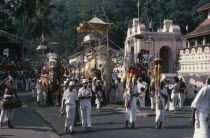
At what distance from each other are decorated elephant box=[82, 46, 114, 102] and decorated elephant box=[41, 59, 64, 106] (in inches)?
85.1

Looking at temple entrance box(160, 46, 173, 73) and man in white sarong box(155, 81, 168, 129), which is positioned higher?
temple entrance box(160, 46, 173, 73)

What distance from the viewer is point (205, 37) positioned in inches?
1024

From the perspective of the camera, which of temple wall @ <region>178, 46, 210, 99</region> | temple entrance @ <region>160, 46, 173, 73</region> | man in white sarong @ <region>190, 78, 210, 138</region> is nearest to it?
man in white sarong @ <region>190, 78, 210, 138</region>

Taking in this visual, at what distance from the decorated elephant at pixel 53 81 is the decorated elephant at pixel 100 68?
7.09 feet

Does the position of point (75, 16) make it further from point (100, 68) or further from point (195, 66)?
point (100, 68)

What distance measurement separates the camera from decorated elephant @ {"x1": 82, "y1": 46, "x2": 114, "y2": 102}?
693 inches

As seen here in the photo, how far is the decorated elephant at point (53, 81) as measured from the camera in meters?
17.5

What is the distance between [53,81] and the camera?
1750 cm

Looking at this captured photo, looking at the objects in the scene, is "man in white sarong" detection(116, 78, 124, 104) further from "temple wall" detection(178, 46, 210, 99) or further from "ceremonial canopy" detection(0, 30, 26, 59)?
"ceremonial canopy" detection(0, 30, 26, 59)

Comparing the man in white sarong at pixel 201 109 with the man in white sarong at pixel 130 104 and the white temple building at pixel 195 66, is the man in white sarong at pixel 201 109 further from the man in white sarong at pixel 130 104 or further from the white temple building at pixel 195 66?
the white temple building at pixel 195 66

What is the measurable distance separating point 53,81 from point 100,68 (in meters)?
2.81

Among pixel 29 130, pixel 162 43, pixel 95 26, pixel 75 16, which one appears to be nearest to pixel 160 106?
pixel 29 130

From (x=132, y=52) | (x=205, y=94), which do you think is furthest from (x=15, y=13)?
(x=205, y=94)

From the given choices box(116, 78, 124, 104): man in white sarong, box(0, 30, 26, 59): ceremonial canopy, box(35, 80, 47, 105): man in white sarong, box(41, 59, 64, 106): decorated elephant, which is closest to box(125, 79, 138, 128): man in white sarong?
box(41, 59, 64, 106): decorated elephant
